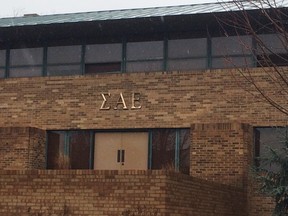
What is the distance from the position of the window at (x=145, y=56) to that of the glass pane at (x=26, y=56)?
285cm

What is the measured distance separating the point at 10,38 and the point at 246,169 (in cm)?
836

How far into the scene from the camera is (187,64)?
19.2m

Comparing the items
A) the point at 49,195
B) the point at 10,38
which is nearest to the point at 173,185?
the point at 49,195

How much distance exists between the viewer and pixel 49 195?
522 inches

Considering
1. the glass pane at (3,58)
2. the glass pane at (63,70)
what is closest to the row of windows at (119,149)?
the glass pane at (63,70)

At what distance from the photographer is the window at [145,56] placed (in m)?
19.5

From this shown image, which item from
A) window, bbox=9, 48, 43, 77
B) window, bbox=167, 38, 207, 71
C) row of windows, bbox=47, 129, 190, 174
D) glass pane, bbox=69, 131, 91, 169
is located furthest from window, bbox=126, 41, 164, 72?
window, bbox=9, 48, 43, 77

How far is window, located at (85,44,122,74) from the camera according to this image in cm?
1989

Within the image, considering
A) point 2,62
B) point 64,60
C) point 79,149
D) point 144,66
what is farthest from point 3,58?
point 144,66

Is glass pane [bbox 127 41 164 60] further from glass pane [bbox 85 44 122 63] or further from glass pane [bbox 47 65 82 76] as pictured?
glass pane [bbox 47 65 82 76]

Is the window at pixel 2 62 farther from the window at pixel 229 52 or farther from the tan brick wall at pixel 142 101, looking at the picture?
the window at pixel 229 52

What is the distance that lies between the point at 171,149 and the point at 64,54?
447 centimetres

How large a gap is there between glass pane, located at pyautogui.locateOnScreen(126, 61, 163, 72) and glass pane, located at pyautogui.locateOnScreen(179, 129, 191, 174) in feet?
6.73

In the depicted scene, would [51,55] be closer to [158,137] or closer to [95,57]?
[95,57]
